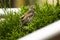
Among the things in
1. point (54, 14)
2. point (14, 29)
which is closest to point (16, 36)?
point (14, 29)

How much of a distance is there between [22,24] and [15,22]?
0.31 ft

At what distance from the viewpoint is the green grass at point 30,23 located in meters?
1.21

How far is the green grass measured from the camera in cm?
121

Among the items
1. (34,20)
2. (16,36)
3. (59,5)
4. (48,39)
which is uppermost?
(59,5)

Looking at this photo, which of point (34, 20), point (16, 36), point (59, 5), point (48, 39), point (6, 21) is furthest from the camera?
point (59, 5)

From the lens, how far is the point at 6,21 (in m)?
1.40

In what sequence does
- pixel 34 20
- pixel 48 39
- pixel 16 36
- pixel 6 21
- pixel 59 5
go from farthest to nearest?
1. pixel 59 5
2. pixel 6 21
3. pixel 34 20
4. pixel 16 36
5. pixel 48 39

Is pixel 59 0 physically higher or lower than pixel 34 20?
higher

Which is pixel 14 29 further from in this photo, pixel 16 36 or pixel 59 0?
pixel 59 0

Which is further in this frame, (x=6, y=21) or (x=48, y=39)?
(x=6, y=21)

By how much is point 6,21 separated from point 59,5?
0.41 metres

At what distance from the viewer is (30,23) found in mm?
1271

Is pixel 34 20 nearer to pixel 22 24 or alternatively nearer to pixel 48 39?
pixel 22 24

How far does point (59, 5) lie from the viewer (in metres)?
1.54
